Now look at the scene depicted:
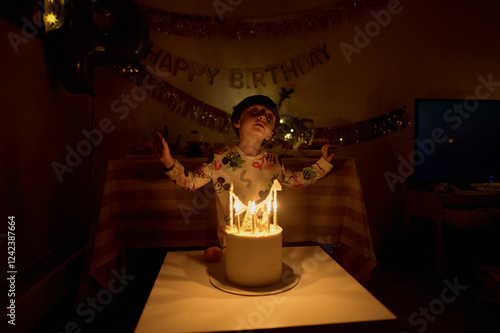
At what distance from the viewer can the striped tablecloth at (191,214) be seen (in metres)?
1.49

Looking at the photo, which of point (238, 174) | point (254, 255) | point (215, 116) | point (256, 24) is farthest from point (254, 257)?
point (256, 24)

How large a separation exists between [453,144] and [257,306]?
7.62 ft

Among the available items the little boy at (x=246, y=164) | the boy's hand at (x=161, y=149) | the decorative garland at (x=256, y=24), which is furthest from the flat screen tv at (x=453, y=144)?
the boy's hand at (x=161, y=149)

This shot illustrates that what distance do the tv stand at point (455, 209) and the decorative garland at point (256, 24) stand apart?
153 centimetres

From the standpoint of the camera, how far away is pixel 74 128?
208cm

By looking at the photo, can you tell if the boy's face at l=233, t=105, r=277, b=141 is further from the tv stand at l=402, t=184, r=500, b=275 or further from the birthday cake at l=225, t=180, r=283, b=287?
the tv stand at l=402, t=184, r=500, b=275

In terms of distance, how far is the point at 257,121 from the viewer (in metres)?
1.32

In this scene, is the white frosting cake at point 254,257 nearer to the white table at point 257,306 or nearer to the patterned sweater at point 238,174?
the white table at point 257,306

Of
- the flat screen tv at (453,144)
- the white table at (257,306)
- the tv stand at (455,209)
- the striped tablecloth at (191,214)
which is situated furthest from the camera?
the flat screen tv at (453,144)

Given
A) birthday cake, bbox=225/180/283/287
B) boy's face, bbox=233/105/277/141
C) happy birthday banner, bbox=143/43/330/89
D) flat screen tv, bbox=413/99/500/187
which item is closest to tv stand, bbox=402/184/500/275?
flat screen tv, bbox=413/99/500/187

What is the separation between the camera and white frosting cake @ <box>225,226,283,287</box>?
99cm

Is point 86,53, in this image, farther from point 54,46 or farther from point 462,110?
point 462,110

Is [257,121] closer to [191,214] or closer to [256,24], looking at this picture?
[191,214]

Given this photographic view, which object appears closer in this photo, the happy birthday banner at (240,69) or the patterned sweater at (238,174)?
the patterned sweater at (238,174)
